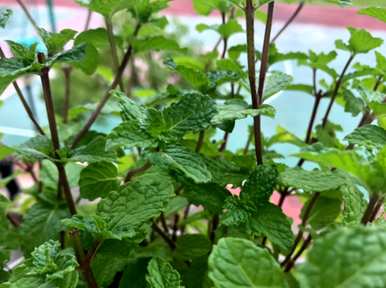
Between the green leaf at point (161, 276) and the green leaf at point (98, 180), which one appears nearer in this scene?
the green leaf at point (161, 276)

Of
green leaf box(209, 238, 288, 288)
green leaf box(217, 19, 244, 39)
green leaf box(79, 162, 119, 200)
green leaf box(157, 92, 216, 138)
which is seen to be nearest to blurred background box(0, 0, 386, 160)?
green leaf box(217, 19, 244, 39)

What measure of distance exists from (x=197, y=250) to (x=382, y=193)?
223 mm

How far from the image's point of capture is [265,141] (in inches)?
26.3

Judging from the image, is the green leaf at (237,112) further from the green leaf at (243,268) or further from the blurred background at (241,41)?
the blurred background at (241,41)

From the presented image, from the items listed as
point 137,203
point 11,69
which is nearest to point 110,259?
point 137,203

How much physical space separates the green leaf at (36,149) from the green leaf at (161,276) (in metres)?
0.16

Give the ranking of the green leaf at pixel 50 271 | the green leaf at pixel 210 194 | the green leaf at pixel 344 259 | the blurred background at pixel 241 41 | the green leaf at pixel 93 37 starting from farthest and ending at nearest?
the blurred background at pixel 241 41 < the green leaf at pixel 93 37 < the green leaf at pixel 210 194 < the green leaf at pixel 50 271 < the green leaf at pixel 344 259

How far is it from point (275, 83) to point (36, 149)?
10.0 inches

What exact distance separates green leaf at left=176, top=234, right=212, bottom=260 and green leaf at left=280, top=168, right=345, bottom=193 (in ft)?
0.39

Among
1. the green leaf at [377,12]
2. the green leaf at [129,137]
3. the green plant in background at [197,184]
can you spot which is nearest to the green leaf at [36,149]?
the green plant in background at [197,184]

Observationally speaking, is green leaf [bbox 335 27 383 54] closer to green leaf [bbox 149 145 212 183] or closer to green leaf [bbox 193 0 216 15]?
green leaf [bbox 193 0 216 15]

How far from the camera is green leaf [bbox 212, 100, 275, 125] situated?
0.44 meters

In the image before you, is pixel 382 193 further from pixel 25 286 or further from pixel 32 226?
pixel 32 226

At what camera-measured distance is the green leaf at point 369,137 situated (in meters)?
0.41
